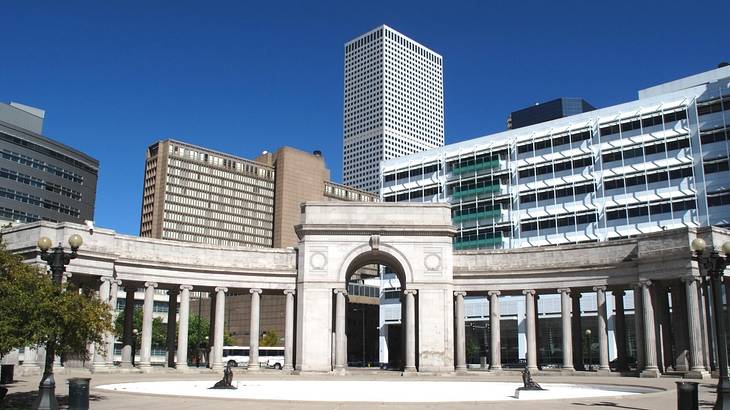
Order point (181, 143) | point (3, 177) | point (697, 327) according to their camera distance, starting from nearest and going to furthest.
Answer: point (697, 327), point (3, 177), point (181, 143)

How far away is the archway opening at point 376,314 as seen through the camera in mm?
70250

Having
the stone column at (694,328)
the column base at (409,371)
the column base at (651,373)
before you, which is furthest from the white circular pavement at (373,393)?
the column base at (409,371)

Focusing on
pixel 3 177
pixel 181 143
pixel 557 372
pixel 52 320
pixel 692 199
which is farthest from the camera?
pixel 181 143

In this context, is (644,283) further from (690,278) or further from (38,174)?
(38,174)

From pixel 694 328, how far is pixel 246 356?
68306mm

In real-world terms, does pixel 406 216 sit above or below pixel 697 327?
above

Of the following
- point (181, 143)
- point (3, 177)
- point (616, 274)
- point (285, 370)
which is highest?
point (181, 143)

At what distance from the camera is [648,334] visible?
195ft

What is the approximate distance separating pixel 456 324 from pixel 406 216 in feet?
39.6

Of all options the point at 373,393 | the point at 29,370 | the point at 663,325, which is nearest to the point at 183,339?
the point at 29,370

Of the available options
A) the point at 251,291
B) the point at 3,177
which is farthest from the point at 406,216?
the point at 3,177

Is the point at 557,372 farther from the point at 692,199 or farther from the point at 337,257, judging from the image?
the point at 692,199

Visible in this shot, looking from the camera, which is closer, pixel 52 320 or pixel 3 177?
pixel 52 320

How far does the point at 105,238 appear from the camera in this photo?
61.4 metres
